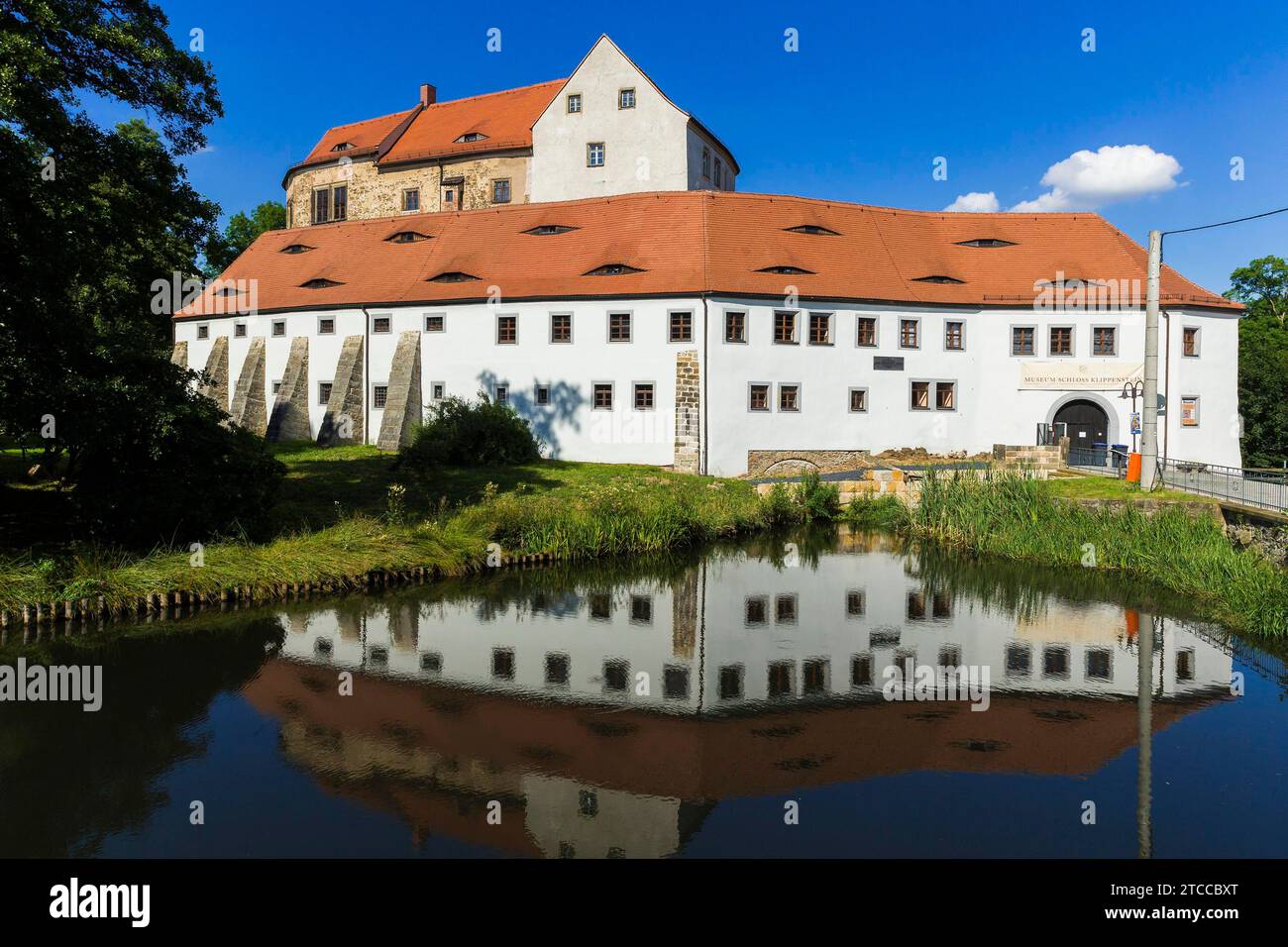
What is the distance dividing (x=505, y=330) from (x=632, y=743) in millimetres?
25179

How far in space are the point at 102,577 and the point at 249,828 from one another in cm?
827

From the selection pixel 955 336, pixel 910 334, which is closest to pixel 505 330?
pixel 910 334

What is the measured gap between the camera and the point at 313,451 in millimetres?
31281

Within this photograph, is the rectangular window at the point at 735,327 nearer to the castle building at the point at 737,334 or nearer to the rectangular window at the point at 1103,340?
the castle building at the point at 737,334

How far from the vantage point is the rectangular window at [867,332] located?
31734 millimetres

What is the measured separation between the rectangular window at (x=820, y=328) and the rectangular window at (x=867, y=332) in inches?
44.4

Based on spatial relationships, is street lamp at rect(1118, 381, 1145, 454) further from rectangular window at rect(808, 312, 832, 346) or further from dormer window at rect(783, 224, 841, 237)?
dormer window at rect(783, 224, 841, 237)

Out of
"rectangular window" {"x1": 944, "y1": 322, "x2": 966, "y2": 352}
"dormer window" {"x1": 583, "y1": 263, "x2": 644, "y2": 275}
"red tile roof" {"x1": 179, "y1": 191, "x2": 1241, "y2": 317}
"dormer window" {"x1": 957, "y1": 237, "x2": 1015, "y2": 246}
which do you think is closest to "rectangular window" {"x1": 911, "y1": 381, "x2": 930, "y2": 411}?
"rectangular window" {"x1": 944, "y1": 322, "x2": 966, "y2": 352}

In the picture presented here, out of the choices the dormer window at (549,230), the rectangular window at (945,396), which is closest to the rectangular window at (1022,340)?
the rectangular window at (945,396)

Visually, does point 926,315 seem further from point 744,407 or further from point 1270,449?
point 1270,449

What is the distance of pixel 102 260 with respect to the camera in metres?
15.0

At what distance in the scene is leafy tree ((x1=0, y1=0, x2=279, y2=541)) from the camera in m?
12.7

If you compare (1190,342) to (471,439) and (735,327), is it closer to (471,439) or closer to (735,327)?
(735,327)
